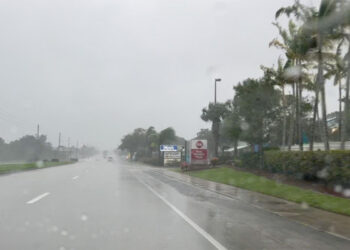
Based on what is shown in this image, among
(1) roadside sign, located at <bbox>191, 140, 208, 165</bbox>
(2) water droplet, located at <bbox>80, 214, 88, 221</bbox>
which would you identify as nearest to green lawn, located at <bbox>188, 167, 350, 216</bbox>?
(2) water droplet, located at <bbox>80, 214, 88, 221</bbox>

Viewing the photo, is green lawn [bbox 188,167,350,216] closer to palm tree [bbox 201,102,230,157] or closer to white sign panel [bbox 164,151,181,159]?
palm tree [bbox 201,102,230,157]

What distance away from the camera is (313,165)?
60.0ft

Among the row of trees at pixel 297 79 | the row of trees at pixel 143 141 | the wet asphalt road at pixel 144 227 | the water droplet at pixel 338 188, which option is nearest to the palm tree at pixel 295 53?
Answer: the row of trees at pixel 297 79

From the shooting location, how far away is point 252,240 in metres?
7.81

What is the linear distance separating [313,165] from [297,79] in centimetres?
1014

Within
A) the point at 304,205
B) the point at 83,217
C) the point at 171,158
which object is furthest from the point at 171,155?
the point at 83,217

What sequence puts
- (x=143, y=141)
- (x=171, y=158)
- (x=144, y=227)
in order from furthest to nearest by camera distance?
(x=143, y=141) < (x=171, y=158) < (x=144, y=227)

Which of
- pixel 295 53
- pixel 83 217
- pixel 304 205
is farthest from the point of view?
pixel 295 53

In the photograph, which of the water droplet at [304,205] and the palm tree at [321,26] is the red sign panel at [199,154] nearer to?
the palm tree at [321,26]

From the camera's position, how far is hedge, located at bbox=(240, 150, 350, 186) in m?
15.3

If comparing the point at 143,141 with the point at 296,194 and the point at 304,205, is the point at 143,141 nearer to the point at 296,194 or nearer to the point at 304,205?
the point at 296,194

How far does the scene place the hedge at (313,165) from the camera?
602 inches

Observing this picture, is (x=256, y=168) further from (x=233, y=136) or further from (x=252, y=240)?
(x=252, y=240)

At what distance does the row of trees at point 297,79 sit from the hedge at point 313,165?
1.80m
